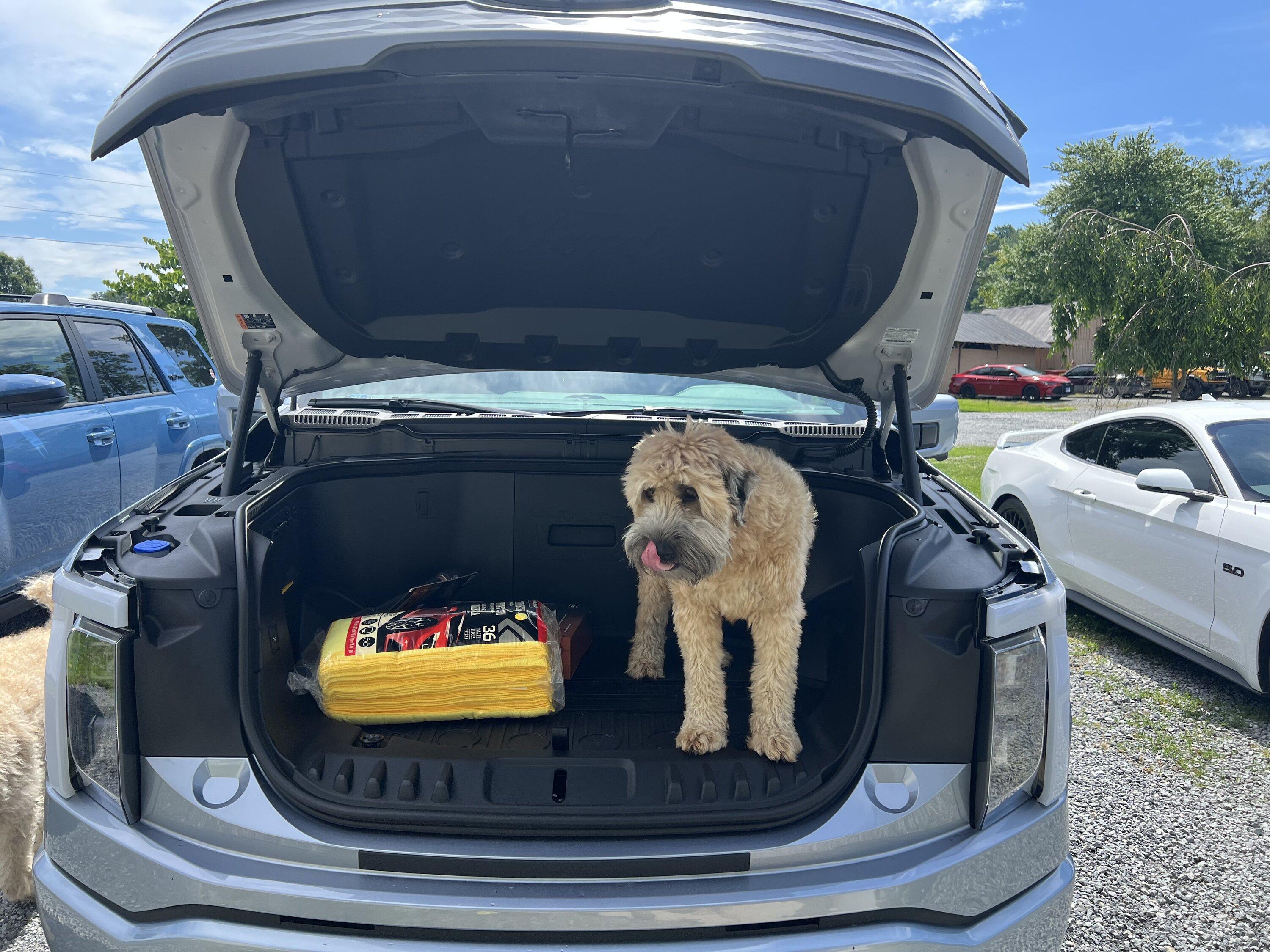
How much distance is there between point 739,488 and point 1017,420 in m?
21.3

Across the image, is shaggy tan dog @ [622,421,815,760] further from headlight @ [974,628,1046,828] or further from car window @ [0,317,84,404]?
car window @ [0,317,84,404]

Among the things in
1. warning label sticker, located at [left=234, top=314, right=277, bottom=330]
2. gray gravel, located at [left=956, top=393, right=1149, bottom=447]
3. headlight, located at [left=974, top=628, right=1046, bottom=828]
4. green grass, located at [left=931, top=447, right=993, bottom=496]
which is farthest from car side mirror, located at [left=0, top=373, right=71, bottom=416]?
gray gravel, located at [left=956, top=393, right=1149, bottom=447]

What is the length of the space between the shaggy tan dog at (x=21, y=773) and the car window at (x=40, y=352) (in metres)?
2.72

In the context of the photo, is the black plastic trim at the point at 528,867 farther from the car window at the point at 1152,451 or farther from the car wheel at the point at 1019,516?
the car wheel at the point at 1019,516

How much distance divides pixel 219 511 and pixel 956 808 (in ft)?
6.15

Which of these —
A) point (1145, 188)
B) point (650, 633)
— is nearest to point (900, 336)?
point (650, 633)

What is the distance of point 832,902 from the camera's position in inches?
58.1

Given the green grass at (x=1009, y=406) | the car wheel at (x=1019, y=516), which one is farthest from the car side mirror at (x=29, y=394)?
the green grass at (x=1009, y=406)

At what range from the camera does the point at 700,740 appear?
6.72 ft

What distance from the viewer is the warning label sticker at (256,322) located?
7.91 feet

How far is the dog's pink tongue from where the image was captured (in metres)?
2.10

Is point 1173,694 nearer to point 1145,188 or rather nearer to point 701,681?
point 701,681

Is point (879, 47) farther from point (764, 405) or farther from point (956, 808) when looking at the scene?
point (764, 405)

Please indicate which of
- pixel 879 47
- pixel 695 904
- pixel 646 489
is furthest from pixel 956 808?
pixel 879 47
